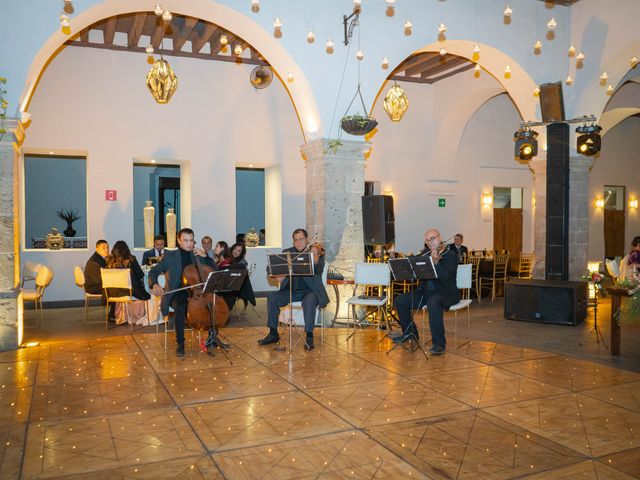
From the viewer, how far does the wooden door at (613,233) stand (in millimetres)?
16516

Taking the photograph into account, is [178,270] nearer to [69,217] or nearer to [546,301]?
[546,301]

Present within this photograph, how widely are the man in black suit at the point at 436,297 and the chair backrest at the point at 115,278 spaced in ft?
11.7

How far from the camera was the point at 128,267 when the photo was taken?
8109 millimetres

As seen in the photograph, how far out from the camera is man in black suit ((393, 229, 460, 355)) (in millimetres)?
6266

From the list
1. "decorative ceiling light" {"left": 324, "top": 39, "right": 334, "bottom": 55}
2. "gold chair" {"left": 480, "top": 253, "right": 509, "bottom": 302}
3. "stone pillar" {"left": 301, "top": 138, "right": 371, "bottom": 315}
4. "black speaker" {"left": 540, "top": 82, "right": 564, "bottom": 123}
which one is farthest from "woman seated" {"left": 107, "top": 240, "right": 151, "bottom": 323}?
"black speaker" {"left": 540, "top": 82, "right": 564, "bottom": 123}

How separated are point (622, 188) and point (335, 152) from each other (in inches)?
472

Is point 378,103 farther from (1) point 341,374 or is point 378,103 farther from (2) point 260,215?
(1) point 341,374

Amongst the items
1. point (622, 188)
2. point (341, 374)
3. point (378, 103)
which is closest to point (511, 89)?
point (378, 103)

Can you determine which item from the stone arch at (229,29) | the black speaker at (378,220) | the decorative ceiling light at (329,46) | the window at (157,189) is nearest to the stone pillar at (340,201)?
the black speaker at (378,220)

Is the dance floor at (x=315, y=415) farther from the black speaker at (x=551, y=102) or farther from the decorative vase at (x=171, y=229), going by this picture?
the decorative vase at (x=171, y=229)

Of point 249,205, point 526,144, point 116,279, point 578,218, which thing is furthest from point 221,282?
point 249,205

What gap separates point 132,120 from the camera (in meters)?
10.9

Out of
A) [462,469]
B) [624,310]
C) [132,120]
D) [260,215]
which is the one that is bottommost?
[462,469]

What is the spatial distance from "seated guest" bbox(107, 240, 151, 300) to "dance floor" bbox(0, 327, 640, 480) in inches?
63.8
